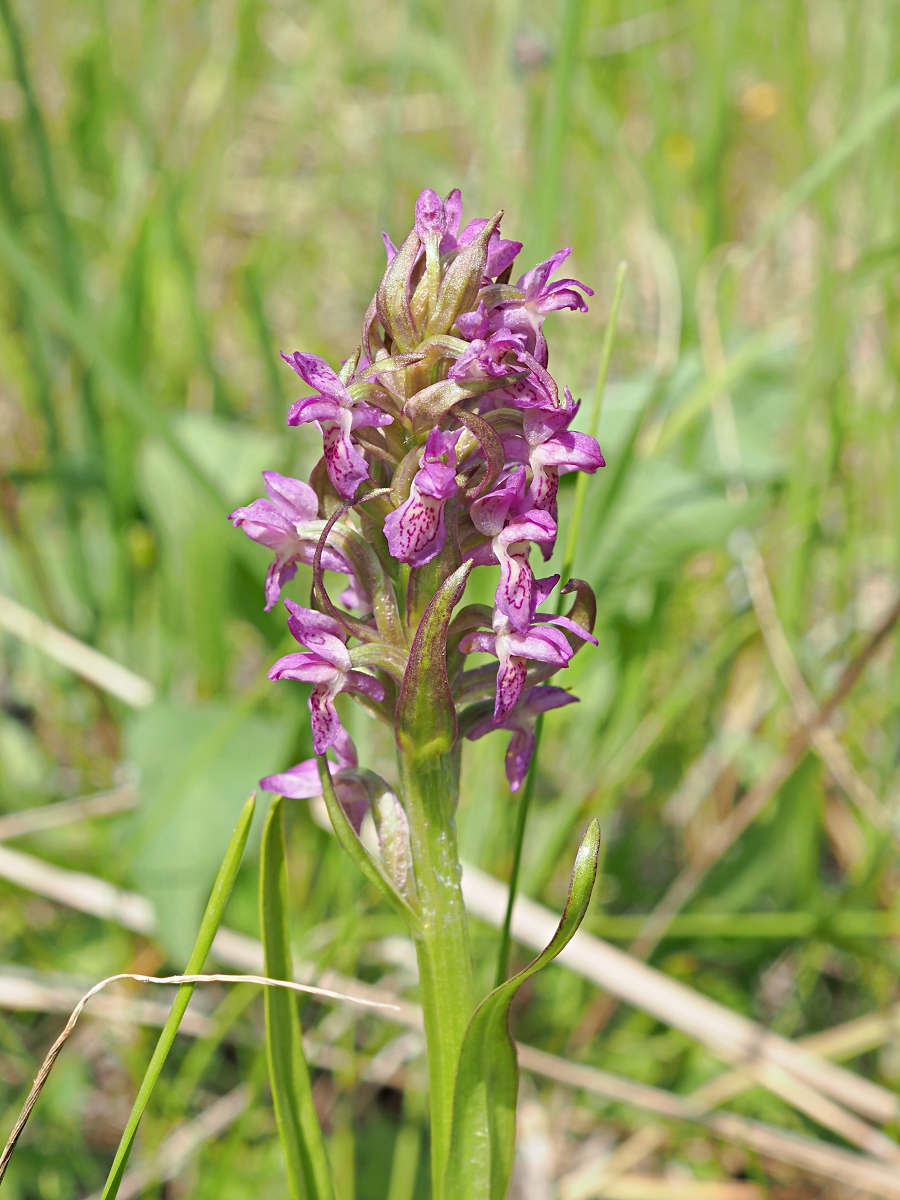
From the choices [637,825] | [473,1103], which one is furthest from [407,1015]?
[637,825]

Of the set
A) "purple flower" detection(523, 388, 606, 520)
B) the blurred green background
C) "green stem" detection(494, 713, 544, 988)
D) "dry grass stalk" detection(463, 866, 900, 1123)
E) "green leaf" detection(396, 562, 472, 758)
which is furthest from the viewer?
the blurred green background

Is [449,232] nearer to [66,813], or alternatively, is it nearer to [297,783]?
[297,783]

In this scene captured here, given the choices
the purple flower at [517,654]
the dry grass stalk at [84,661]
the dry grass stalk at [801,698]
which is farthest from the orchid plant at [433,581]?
the dry grass stalk at [84,661]

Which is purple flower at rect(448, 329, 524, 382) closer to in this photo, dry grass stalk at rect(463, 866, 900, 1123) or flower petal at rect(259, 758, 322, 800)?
flower petal at rect(259, 758, 322, 800)

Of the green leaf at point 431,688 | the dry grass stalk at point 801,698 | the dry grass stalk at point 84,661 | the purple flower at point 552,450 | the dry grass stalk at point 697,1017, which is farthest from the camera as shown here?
the dry grass stalk at point 84,661

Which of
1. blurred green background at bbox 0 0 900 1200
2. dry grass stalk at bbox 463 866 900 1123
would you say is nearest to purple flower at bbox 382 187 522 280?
blurred green background at bbox 0 0 900 1200

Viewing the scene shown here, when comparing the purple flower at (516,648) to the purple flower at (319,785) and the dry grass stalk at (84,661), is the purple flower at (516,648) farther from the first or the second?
the dry grass stalk at (84,661)

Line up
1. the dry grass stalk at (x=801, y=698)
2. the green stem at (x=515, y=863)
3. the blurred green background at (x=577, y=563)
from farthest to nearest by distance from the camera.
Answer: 1. the dry grass stalk at (x=801, y=698)
2. the blurred green background at (x=577, y=563)
3. the green stem at (x=515, y=863)

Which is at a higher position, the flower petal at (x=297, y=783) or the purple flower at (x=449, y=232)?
the purple flower at (x=449, y=232)

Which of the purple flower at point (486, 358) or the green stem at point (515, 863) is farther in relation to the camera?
the green stem at point (515, 863)

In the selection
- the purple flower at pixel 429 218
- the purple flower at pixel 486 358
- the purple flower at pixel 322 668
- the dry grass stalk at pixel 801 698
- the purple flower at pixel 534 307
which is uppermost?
the dry grass stalk at pixel 801 698
